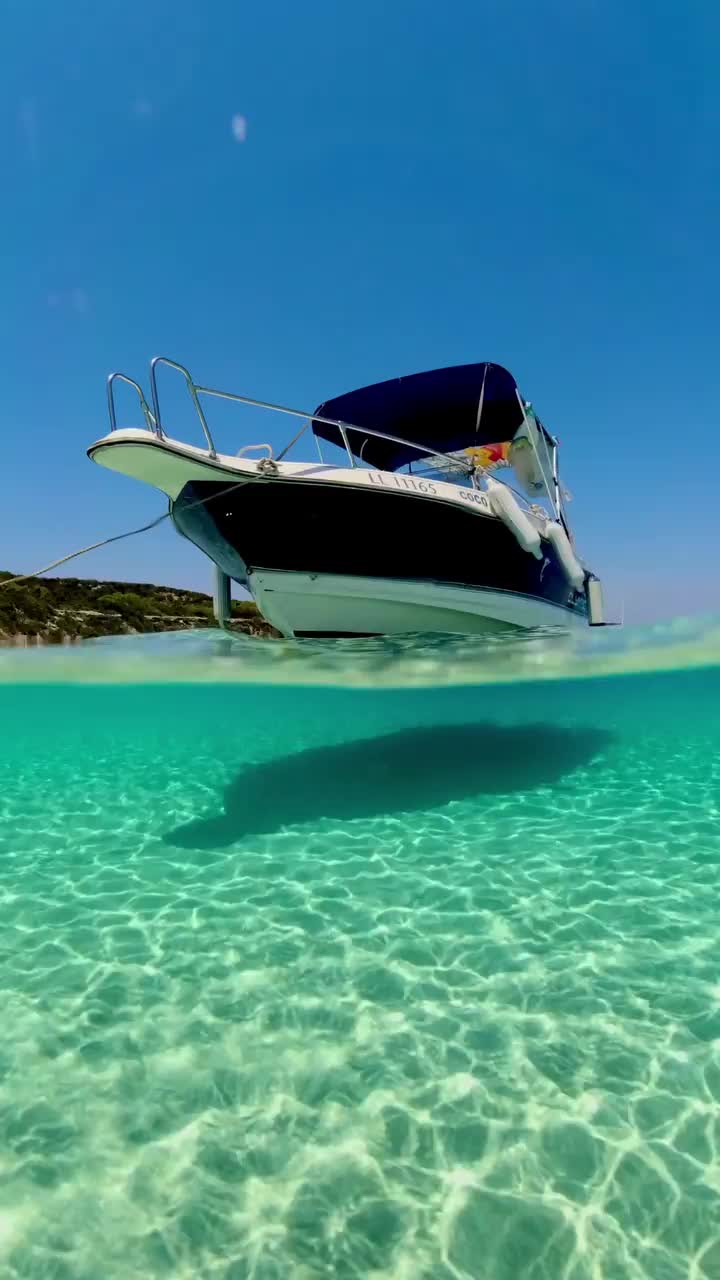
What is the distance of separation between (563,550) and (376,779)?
5.60 meters

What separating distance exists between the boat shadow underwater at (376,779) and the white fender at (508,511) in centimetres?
404

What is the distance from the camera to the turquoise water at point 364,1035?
264 centimetres

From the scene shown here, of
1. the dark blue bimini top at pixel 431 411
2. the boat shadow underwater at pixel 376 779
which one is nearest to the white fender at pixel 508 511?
the dark blue bimini top at pixel 431 411

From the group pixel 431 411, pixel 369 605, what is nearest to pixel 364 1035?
pixel 369 605

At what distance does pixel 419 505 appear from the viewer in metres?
9.16

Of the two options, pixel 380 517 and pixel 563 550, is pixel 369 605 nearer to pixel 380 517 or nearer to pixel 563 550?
pixel 380 517

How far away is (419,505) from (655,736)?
11.4 m

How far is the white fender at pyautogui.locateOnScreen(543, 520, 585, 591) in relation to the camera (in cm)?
1158

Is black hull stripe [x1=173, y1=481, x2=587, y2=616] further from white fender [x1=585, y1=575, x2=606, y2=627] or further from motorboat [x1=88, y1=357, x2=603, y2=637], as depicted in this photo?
white fender [x1=585, y1=575, x2=606, y2=627]

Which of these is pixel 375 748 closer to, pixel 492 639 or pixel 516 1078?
pixel 492 639

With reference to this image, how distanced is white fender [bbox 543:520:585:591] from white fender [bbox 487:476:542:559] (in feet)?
4.63

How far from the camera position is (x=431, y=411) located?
471 inches

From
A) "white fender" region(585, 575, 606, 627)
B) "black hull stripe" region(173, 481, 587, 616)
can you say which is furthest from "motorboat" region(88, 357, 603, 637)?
"white fender" region(585, 575, 606, 627)

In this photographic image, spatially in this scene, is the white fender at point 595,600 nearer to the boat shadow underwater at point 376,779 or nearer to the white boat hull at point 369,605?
the boat shadow underwater at point 376,779
